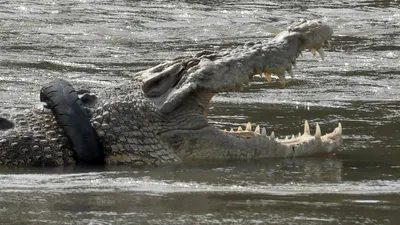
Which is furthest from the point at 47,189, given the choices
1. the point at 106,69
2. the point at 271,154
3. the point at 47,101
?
the point at 106,69

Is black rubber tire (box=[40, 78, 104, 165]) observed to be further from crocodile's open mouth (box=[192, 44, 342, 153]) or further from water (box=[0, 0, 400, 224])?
crocodile's open mouth (box=[192, 44, 342, 153])

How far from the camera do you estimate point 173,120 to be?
7590mm

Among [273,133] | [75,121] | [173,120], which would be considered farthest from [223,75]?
[75,121]

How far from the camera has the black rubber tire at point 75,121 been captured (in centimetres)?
729

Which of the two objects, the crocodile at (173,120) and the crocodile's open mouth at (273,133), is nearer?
the crocodile at (173,120)

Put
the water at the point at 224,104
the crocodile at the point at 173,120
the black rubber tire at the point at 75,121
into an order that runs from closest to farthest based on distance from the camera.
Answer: the water at the point at 224,104 → the black rubber tire at the point at 75,121 → the crocodile at the point at 173,120

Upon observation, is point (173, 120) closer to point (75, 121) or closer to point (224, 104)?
point (75, 121)

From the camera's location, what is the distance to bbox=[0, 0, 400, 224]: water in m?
5.66

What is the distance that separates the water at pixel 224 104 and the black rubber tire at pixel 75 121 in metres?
0.20

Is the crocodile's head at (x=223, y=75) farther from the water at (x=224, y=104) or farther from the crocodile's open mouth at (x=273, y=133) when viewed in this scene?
the water at (x=224, y=104)

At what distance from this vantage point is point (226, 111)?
388 inches

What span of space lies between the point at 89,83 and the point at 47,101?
394 cm

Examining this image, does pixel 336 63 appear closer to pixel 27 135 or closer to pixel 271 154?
pixel 271 154

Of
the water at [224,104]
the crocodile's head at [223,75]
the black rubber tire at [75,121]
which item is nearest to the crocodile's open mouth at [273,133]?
the crocodile's head at [223,75]
